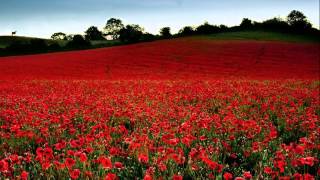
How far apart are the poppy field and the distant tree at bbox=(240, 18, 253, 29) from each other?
185 ft

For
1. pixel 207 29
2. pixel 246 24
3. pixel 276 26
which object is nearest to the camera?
pixel 207 29

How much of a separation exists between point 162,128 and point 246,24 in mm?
88215

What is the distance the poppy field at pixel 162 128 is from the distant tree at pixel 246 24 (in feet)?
185

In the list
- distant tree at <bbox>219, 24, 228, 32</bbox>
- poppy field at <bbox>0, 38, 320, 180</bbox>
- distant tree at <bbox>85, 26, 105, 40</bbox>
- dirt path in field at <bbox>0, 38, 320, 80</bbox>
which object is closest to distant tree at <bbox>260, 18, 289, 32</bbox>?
distant tree at <bbox>219, 24, 228, 32</bbox>

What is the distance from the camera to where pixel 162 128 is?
258 inches

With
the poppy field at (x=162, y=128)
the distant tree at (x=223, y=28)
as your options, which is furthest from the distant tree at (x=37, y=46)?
the distant tree at (x=223, y=28)

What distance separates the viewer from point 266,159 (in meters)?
5.08

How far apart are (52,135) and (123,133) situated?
1.15 m

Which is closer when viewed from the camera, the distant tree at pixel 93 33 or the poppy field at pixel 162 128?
the poppy field at pixel 162 128

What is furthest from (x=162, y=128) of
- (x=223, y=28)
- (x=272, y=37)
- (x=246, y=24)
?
(x=246, y=24)

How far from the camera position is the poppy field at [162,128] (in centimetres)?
432

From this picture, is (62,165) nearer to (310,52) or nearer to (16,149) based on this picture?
(16,149)

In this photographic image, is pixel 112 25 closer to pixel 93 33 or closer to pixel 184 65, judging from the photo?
pixel 93 33

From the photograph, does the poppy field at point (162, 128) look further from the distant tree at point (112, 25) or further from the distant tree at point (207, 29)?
the distant tree at point (112, 25)
